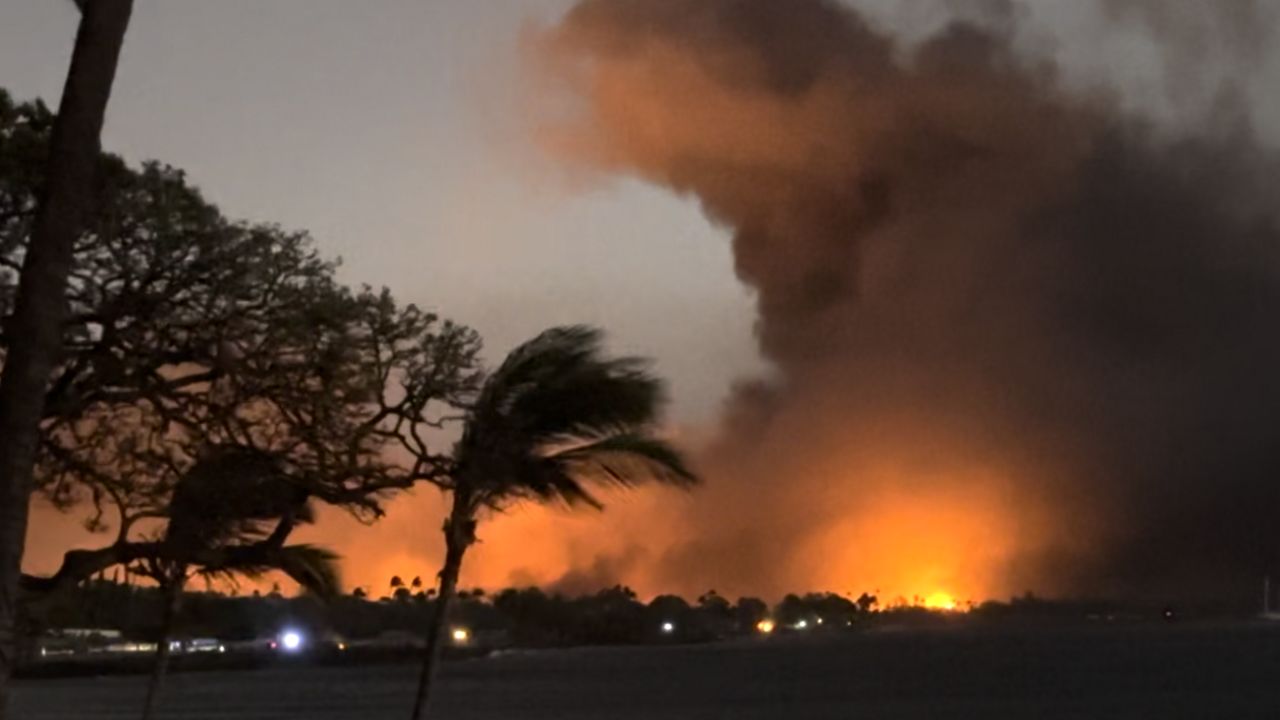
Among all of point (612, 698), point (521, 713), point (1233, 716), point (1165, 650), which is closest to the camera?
point (1233, 716)

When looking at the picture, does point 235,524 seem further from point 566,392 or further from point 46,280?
point 46,280

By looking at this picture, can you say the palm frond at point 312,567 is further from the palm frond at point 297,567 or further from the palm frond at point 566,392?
the palm frond at point 566,392

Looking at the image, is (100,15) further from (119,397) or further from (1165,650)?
(1165,650)

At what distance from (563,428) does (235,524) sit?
10.9 ft

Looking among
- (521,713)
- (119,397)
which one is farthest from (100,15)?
(521,713)

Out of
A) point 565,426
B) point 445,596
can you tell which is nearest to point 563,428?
point 565,426

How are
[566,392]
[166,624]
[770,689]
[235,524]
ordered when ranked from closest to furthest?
1. [566,392]
2. [235,524]
3. [166,624]
4. [770,689]

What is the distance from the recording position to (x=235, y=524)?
528 inches

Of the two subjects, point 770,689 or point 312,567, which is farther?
point 770,689

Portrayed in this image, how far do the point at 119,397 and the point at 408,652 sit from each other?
485 ft

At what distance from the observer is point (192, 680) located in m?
127

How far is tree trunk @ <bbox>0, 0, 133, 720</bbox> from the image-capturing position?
8.24 m

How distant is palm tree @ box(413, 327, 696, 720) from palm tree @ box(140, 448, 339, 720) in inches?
85.6

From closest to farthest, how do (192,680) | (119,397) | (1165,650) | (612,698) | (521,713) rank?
1. (119,397)
2. (521,713)
3. (612,698)
4. (192,680)
5. (1165,650)
